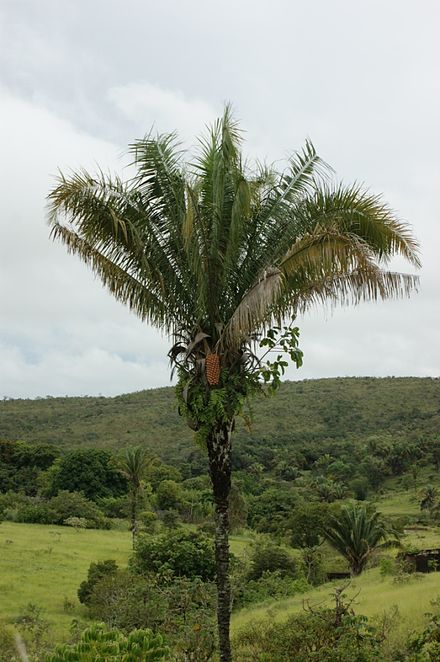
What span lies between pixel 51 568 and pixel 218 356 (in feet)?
83.0

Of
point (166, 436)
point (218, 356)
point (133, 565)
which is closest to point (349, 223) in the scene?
point (218, 356)

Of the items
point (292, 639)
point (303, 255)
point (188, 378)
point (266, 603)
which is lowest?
point (266, 603)

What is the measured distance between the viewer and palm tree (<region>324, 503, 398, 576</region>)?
2658cm

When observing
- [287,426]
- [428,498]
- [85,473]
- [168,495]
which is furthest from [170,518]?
[287,426]

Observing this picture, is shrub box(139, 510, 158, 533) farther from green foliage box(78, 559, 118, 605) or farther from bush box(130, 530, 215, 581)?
green foliage box(78, 559, 118, 605)

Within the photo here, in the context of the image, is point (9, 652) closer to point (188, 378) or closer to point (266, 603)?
point (188, 378)

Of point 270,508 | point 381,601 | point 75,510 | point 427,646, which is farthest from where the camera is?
point 270,508

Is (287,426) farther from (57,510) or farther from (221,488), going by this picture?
(221,488)

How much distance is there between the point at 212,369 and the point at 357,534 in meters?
20.8

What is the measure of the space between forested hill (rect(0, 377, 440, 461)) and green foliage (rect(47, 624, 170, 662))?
57.9 metres

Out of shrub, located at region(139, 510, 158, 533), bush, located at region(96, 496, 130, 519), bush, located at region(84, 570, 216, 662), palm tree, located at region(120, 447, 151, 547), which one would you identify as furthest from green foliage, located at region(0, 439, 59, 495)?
bush, located at region(84, 570, 216, 662)

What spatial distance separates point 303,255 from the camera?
8.30 metres

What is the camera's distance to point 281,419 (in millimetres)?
77250

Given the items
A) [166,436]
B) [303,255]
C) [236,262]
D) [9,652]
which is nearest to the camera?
[303,255]
